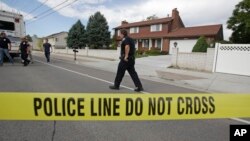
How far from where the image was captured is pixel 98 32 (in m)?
45.1

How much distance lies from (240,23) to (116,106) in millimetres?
28110

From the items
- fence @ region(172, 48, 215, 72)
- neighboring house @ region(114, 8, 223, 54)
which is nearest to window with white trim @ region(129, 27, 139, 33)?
neighboring house @ region(114, 8, 223, 54)

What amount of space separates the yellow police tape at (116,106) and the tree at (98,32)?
139 ft

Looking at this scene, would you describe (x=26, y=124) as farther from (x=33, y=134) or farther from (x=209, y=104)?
(x=209, y=104)

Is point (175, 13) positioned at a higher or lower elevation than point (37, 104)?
higher

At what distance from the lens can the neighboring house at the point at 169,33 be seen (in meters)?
32.3

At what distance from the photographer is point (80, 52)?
3853 cm

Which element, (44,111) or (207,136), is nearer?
(44,111)

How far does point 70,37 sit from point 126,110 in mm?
48752

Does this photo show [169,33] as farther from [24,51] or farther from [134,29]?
[24,51]

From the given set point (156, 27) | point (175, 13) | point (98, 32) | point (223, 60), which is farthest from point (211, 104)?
point (98, 32)

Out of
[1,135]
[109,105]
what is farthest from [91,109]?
[1,135]

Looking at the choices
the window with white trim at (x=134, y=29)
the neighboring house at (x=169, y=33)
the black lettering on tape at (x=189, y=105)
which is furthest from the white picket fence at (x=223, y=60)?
the window with white trim at (x=134, y=29)

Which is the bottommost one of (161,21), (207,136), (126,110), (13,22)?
(207,136)
